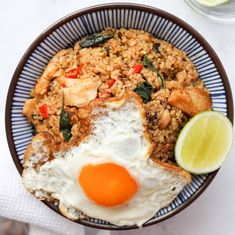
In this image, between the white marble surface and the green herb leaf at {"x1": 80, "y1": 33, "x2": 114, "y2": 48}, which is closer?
the green herb leaf at {"x1": 80, "y1": 33, "x2": 114, "y2": 48}

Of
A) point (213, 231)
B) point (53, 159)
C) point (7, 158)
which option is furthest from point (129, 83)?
point (213, 231)

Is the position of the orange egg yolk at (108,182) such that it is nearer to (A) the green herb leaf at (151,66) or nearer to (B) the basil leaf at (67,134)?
(B) the basil leaf at (67,134)

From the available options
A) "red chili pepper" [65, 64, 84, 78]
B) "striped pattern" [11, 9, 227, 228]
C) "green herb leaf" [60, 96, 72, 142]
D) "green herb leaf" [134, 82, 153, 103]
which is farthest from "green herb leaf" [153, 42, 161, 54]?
"green herb leaf" [60, 96, 72, 142]

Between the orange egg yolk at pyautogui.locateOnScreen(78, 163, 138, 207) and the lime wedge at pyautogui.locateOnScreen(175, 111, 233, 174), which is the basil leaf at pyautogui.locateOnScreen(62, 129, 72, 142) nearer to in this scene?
the orange egg yolk at pyautogui.locateOnScreen(78, 163, 138, 207)

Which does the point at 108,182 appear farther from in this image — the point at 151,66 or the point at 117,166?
the point at 151,66

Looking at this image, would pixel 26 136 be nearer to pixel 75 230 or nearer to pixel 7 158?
pixel 7 158

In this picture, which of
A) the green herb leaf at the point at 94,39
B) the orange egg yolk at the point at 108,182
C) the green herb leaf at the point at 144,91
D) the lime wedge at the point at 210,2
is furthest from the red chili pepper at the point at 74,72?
the lime wedge at the point at 210,2

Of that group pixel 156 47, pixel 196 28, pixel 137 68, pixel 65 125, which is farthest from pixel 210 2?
pixel 65 125
